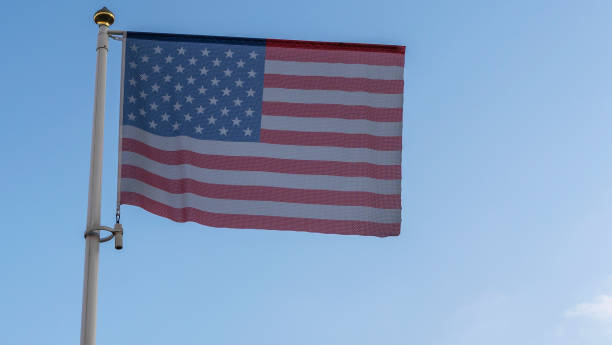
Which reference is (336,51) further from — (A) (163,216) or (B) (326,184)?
(A) (163,216)

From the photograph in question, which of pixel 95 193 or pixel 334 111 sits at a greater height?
pixel 334 111

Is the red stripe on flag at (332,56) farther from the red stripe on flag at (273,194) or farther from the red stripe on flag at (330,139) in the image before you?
the red stripe on flag at (273,194)

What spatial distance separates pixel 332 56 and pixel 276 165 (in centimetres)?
194

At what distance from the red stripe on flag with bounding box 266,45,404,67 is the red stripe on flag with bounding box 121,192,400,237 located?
2497mm

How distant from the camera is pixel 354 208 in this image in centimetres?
1380

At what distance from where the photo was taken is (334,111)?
1434 centimetres

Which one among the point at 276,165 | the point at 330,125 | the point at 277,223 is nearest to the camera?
the point at 277,223

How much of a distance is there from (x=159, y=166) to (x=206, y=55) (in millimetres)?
1854

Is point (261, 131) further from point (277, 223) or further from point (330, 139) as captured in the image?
point (277, 223)

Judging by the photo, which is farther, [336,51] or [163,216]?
[336,51]

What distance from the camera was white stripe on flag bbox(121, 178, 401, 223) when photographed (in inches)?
532

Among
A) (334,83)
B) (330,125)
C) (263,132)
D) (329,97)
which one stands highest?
(334,83)

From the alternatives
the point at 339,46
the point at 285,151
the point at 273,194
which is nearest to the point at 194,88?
the point at 285,151

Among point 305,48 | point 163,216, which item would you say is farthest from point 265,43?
point 163,216
